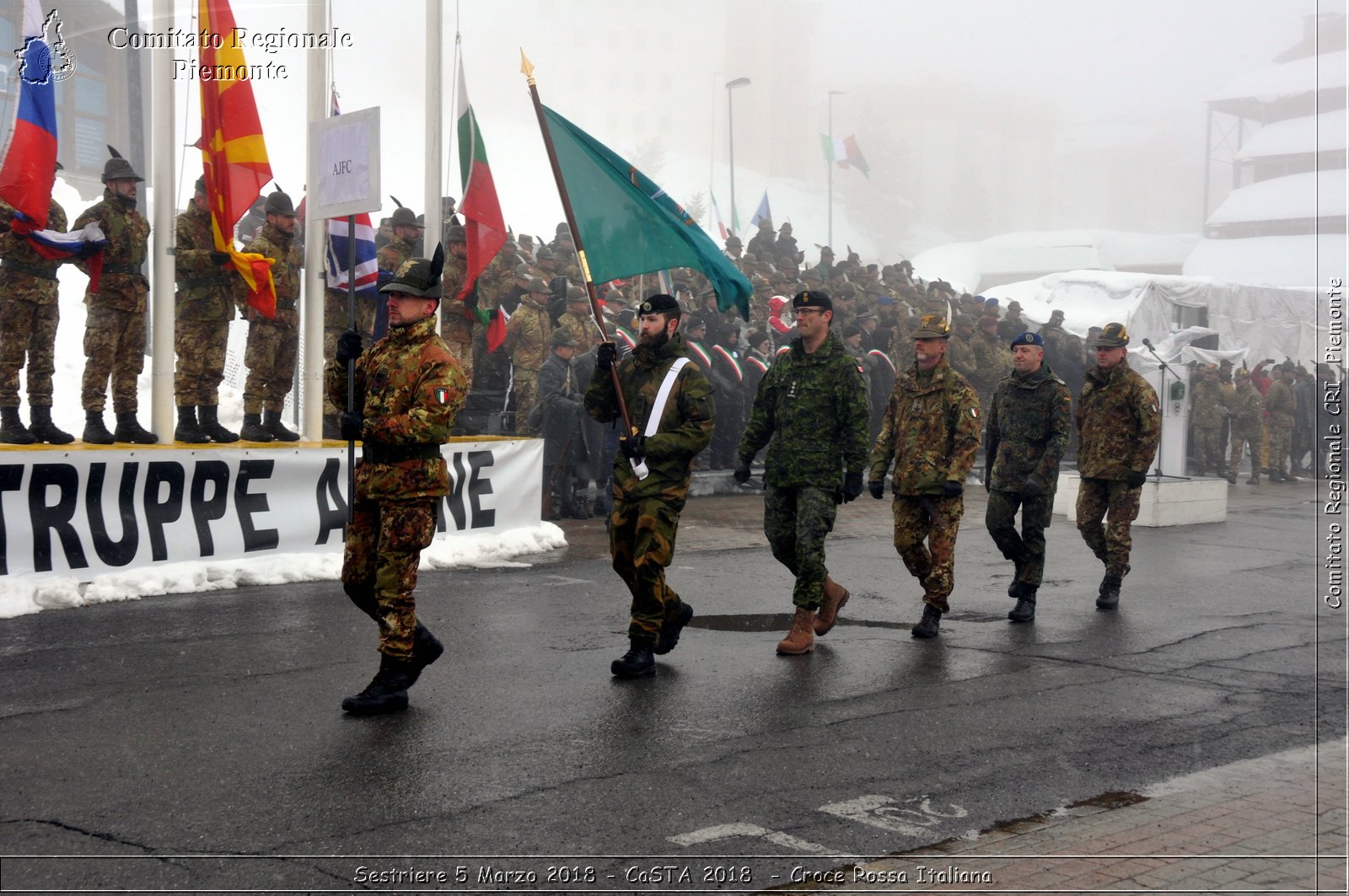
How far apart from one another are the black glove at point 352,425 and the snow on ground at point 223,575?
11.3 ft

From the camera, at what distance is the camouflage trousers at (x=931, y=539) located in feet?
26.3

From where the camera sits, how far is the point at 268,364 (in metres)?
10.7

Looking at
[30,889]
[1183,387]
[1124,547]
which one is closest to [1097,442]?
[1124,547]

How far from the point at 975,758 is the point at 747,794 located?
Answer: 116cm

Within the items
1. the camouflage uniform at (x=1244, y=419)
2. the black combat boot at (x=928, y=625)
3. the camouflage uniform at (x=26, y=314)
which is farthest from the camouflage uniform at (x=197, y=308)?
the camouflage uniform at (x=1244, y=419)

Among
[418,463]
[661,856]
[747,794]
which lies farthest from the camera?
[418,463]

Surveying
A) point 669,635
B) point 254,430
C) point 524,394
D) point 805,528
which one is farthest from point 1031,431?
point 524,394

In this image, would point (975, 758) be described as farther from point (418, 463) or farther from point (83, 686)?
point (83, 686)

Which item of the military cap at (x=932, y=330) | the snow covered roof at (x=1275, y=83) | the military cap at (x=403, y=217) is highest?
the snow covered roof at (x=1275, y=83)

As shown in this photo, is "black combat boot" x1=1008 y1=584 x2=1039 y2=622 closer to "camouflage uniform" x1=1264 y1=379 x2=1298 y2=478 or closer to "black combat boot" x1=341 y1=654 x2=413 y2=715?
"black combat boot" x1=341 y1=654 x2=413 y2=715

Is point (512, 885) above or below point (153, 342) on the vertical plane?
below

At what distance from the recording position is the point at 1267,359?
28.0 m

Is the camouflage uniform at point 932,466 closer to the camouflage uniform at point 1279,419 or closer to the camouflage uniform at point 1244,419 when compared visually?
the camouflage uniform at point 1244,419

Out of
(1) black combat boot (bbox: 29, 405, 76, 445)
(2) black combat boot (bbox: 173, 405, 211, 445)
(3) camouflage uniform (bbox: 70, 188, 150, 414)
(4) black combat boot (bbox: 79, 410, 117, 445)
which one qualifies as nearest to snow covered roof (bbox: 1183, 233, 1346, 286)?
(2) black combat boot (bbox: 173, 405, 211, 445)
